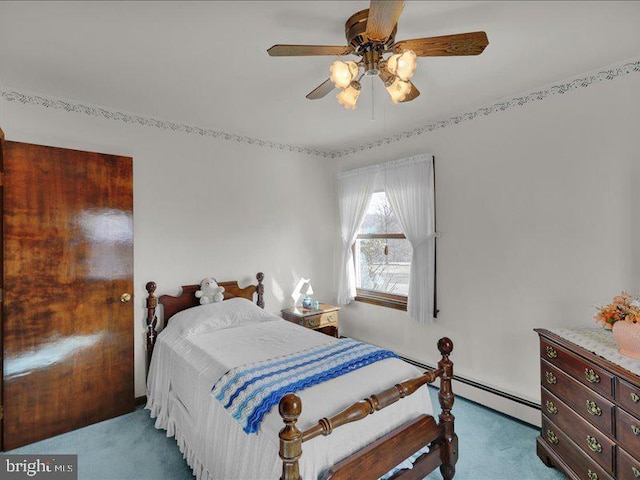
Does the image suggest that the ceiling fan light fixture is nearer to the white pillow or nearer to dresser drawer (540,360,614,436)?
dresser drawer (540,360,614,436)

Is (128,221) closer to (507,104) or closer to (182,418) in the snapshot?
(182,418)

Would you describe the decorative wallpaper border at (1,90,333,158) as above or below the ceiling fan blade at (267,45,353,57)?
above

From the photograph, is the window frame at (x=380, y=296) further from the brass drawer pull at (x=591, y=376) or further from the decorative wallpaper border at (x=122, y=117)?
the brass drawer pull at (x=591, y=376)

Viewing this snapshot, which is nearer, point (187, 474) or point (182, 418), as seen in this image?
point (187, 474)

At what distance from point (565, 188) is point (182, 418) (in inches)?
126

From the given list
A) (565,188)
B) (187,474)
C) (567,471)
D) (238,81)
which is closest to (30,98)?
(238,81)

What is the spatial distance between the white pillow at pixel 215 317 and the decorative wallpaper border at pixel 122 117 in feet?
5.64

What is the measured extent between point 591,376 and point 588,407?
0.19m

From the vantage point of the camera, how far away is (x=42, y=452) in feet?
7.56

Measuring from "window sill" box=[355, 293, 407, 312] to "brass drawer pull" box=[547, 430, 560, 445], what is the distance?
5.30 ft

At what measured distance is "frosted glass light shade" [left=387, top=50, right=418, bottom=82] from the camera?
4.77 feet

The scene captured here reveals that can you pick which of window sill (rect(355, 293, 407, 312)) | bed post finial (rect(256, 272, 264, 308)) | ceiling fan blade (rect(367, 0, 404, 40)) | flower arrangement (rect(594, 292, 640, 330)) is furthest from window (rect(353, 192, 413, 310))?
ceiling fan blade (rect(367, 0, 404, 40))

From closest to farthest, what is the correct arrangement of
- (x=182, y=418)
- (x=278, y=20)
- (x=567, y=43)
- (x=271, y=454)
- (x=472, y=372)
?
(x=271, y=454) < (x=278, y=20) < (x=567, y=43) < (x=182, y=418) < (x=472, y=372)

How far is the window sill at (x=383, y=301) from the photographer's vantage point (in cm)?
361
